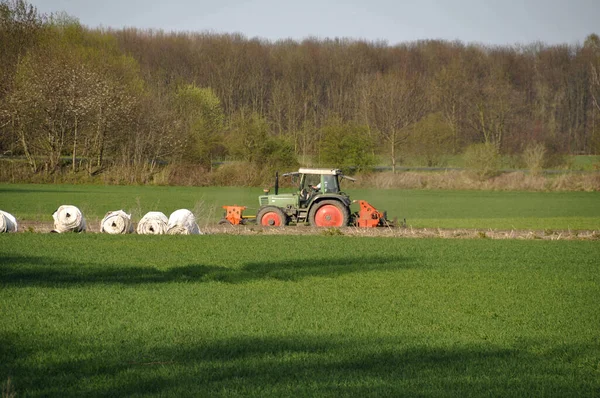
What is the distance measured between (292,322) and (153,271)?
199 inches

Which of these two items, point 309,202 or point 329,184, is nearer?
point 309,202

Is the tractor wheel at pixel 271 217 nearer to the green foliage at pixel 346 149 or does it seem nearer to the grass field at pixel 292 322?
the grass field at pixel 292 322

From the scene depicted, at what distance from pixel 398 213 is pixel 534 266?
1943 centimetres

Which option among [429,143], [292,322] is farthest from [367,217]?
[429,143]

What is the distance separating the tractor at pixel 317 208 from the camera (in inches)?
982

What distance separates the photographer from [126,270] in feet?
49.6

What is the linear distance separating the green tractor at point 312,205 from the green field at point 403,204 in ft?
3.42

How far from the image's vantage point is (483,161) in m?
60.3

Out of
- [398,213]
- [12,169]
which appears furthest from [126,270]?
[12,169]

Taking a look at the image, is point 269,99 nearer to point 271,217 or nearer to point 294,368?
point 271,217

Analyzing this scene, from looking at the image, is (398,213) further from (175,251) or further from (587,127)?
(587,127)

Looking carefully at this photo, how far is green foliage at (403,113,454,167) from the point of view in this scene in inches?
2879

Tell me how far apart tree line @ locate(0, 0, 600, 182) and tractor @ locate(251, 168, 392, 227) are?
32.4 meters

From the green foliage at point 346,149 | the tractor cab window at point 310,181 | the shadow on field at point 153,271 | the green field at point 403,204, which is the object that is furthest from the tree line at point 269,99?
the shadow on field at point 153,271
